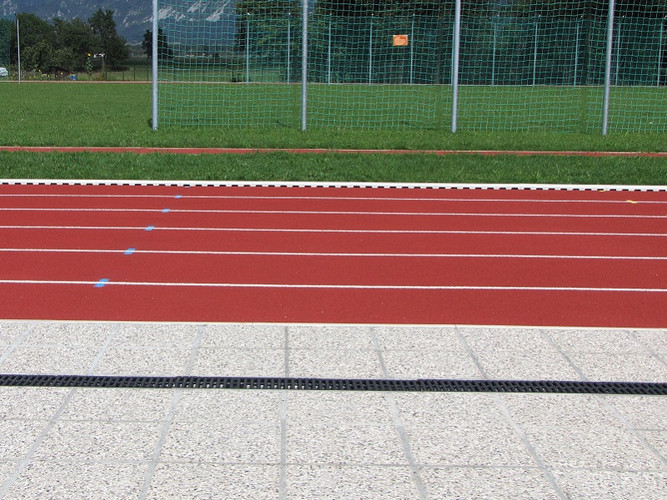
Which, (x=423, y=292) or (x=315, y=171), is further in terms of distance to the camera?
(x=315, y=171)

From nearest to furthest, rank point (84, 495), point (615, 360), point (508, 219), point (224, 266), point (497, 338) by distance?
point (84, 495), point (615, 360), point (497, 338), point (224, 266), point (508, 219)

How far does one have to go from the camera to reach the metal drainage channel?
513cm

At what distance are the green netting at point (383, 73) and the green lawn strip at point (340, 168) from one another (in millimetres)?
5336

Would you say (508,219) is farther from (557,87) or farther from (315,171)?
(557,87)

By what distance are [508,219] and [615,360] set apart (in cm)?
535

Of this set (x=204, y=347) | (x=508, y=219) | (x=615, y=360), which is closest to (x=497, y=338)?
(x=615, y=360)

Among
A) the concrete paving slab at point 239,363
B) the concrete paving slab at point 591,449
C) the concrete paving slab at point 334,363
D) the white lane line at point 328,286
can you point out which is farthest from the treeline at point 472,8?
the concrete paving slab at point 591,449

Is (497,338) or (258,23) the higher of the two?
(258,23)

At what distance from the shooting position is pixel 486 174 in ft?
46.0

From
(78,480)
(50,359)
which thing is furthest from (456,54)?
(78,480)

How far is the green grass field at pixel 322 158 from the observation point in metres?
13.8

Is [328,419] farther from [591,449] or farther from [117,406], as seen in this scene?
[591,449]

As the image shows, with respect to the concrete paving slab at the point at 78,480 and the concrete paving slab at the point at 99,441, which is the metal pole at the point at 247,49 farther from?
the concrete paving slab at the point at 78,480

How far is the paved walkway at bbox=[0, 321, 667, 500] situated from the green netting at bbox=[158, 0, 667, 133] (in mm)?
14621
